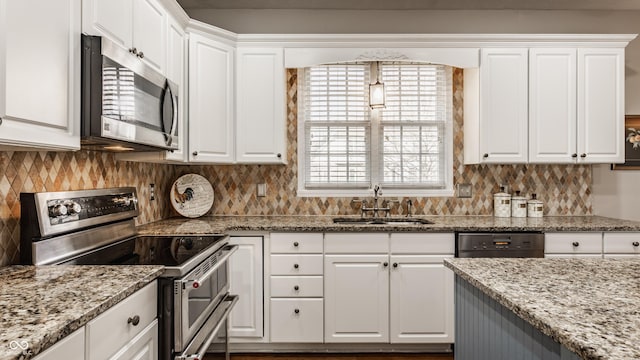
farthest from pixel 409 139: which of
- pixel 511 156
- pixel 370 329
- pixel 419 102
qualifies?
pixel 370 329

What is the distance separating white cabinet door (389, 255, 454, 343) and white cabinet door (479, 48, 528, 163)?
997 millimetres

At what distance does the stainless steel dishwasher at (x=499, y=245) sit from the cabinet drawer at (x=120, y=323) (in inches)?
79.4

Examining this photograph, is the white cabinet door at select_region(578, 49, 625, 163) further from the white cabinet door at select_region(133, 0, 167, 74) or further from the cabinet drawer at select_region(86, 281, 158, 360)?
the cabinet drawer at select_region(86, 281, 158, 360)

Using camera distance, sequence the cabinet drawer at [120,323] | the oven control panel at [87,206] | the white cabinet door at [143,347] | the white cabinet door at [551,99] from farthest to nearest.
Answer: the white cabinet door at [551,99], the oven control panel at [87,206], the white cabinet door at [143,347], the cabinet drawer at [120,323]

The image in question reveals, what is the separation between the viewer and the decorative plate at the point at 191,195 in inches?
125

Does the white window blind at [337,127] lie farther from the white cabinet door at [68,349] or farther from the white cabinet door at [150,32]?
the white cabinet door at [68,349]

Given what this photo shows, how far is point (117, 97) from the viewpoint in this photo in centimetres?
168

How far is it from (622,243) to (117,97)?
10.6 feet

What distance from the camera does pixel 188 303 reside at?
1671mm

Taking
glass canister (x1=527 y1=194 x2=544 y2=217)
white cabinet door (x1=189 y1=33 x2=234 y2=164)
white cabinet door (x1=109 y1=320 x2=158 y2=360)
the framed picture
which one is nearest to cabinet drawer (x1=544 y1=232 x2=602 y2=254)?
glass canister (x1=527 y1=194 x2=544 y2=217)

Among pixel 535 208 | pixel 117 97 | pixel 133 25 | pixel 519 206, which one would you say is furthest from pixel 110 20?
pixel 535 208

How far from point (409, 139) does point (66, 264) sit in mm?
2650

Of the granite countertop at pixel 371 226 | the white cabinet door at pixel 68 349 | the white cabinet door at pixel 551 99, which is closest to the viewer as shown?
the white cabinet door at pixel 68 349

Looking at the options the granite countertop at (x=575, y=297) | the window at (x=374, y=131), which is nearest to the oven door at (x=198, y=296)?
the granite countertop at (x=575, y=297)
